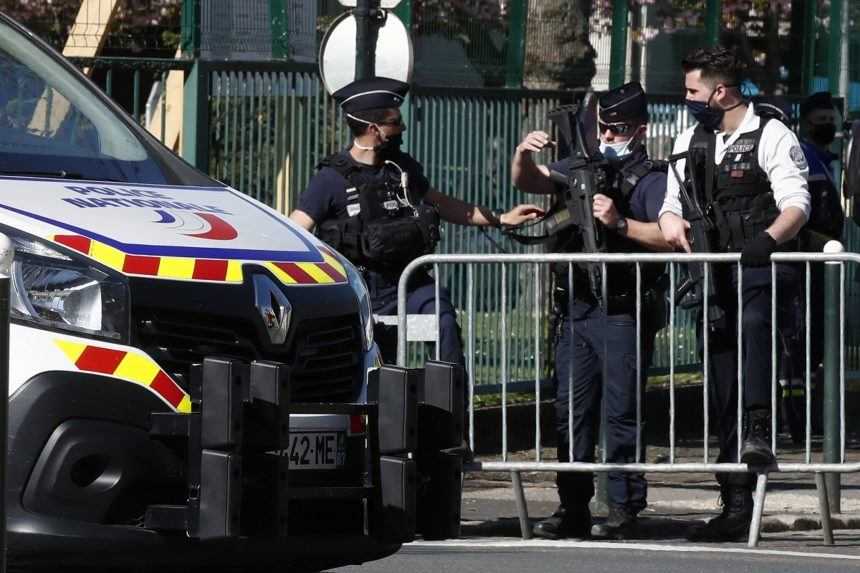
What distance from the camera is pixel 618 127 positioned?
28.9 ft

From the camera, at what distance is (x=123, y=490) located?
16.7ft

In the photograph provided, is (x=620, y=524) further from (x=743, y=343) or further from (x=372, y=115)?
(x=372, y=115)

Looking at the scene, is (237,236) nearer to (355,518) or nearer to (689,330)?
(355,518)

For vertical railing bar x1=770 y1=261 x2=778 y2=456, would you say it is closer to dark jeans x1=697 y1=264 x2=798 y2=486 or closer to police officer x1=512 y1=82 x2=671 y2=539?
dark jeans x1=697 y1=264 x2=798 y2=486

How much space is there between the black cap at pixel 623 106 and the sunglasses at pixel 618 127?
0.07 ft

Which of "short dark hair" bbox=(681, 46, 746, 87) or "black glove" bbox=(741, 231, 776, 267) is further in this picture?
"short dark hair" bbox=(681, 46, 746, 87)

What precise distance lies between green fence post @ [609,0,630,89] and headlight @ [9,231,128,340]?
292 inches

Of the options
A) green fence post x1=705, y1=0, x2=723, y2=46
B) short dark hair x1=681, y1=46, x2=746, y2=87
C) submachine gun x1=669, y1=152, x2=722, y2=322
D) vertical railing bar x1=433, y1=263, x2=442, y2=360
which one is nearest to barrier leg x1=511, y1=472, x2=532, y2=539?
vertical railing bar x1=433, y1=263, x2=442, y2=360

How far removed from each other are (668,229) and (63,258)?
3899 millimetres

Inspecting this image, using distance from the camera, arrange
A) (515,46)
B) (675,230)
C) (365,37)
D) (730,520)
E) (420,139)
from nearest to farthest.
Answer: (730,520) → (675,230) → (365,37) → (420,139) → (515,46)

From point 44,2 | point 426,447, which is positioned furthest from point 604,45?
point 426,447

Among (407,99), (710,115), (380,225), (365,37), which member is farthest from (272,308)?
(407,99)

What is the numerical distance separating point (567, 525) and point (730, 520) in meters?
0.68

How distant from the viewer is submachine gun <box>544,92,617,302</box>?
8.55 meters
